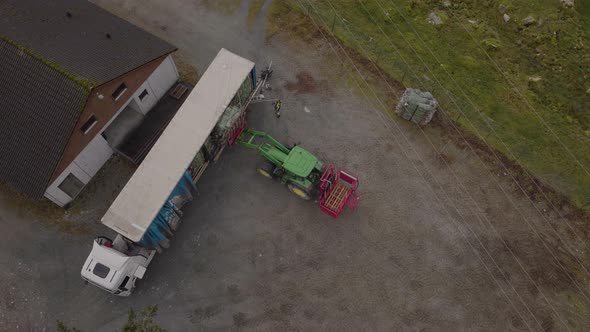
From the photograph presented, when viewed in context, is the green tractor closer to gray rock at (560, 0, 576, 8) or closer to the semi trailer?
the semi trailer

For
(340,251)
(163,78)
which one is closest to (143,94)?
(163,78)

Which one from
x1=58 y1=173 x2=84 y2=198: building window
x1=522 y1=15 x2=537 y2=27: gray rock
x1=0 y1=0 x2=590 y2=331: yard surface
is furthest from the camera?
x1=522 y1=15 x2=537 y2=27: gray rock

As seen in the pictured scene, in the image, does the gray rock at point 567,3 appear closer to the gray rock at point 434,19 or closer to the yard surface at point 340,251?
the gray rock at point 434,19

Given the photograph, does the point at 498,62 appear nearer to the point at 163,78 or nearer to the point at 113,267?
the point at 163,78

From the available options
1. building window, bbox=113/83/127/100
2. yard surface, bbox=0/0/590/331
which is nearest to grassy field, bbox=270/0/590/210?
yard surface, bbox=0/0/590/331

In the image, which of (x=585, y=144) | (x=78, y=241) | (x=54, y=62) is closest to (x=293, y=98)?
(x=54, y=62)

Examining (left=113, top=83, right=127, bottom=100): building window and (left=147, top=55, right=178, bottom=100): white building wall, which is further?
(left=147, top=55, right=178, bottom=100): white building wall

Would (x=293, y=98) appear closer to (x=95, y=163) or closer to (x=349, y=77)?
(x=349, y=77)
